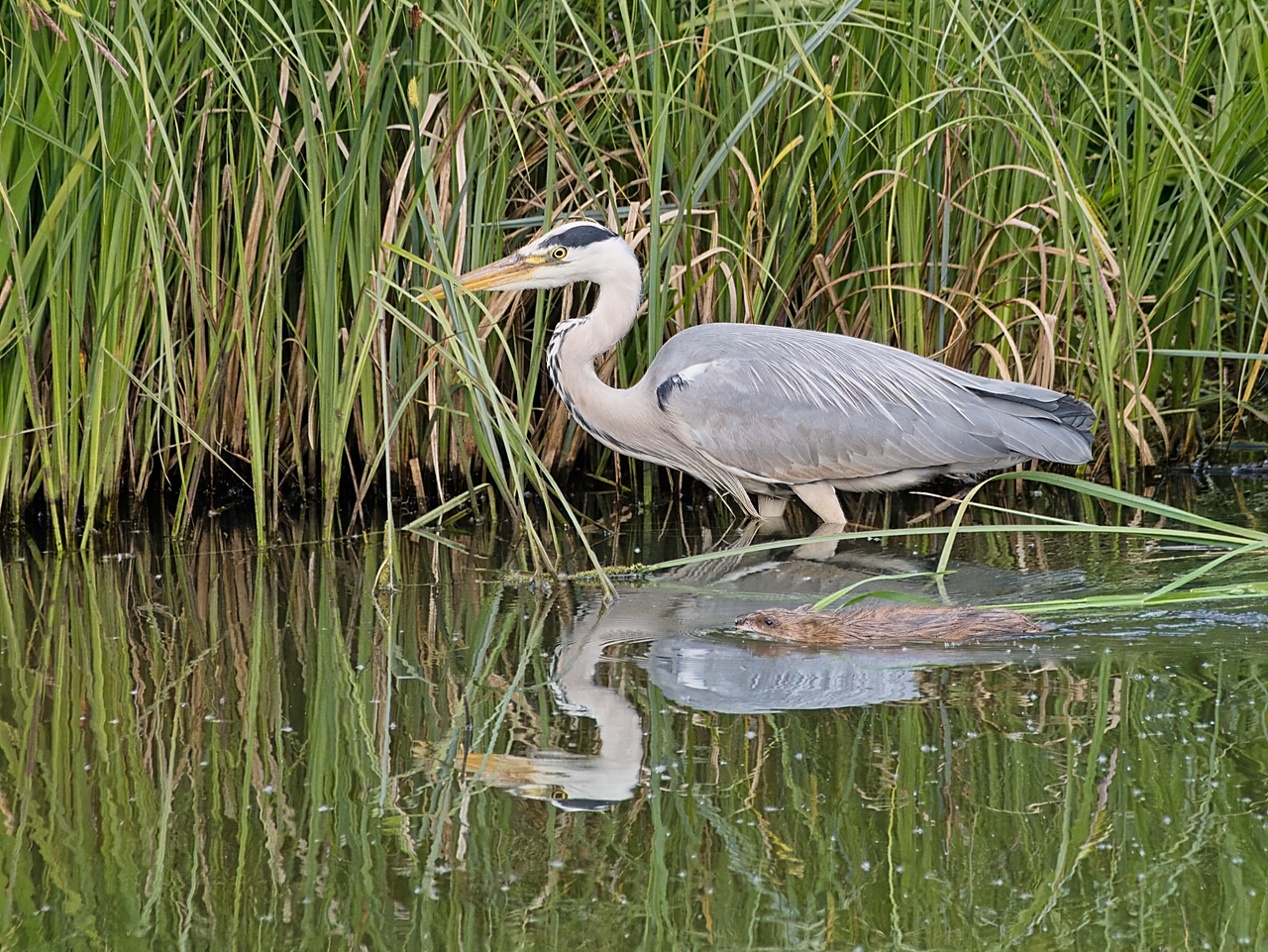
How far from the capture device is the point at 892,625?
3838 mm

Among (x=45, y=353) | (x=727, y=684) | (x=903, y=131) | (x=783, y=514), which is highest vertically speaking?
(x=903, y=131)

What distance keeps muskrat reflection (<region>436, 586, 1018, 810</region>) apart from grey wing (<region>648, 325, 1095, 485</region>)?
130 centimetres

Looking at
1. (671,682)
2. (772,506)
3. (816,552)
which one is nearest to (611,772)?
(671,682)

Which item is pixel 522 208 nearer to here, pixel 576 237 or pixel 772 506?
pixel 576 237

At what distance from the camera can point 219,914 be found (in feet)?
7.62

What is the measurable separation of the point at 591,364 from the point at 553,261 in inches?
18.3

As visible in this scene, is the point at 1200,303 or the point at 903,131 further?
the point at 1200,303

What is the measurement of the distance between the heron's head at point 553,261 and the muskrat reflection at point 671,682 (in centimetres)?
148

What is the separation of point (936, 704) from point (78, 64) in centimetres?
313

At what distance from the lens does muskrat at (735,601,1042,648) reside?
3783 mm

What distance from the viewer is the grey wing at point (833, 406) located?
17.3 feet

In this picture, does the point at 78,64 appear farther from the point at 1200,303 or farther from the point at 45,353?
the point at 1200,303

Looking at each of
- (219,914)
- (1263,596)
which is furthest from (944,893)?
(1263,596)

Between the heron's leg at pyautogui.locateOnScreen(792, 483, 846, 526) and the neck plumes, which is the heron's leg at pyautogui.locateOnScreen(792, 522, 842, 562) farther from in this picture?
the neck plumes
